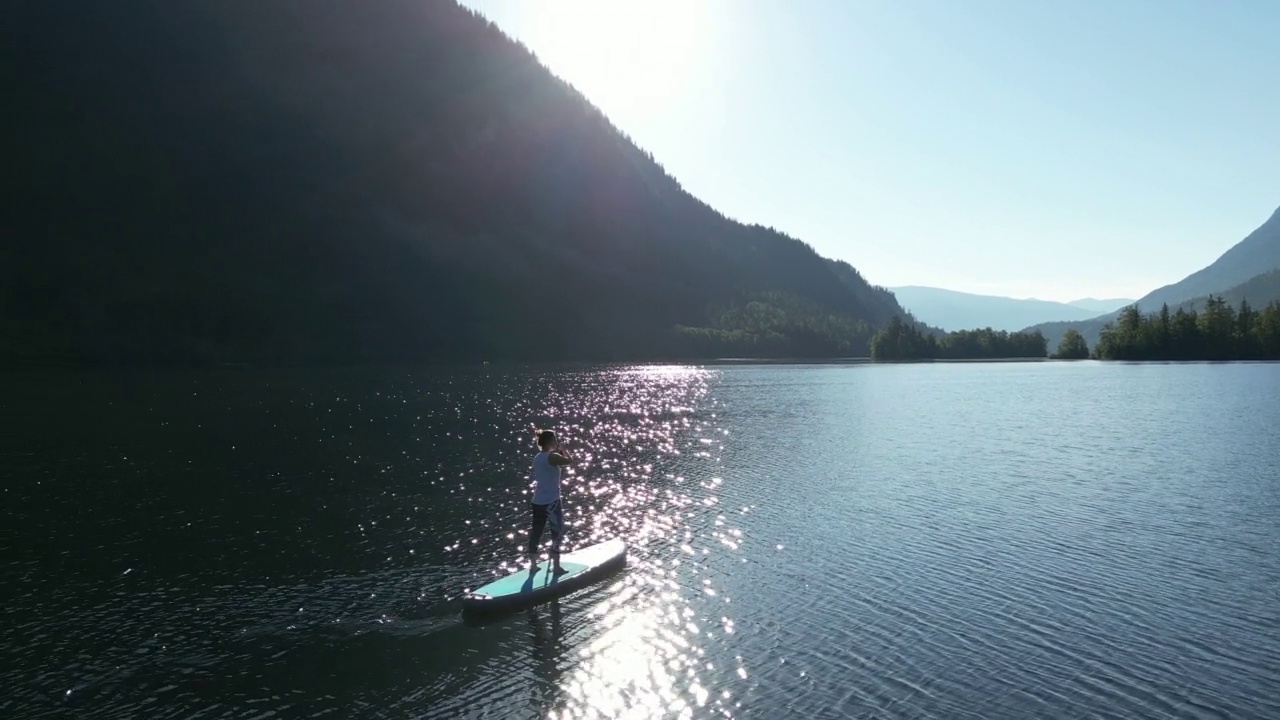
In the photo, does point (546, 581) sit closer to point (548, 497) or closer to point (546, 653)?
point (548, 497)

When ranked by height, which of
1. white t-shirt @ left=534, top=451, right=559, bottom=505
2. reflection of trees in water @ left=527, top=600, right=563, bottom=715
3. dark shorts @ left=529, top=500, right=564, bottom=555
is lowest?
reflection of trees in water @ left=527, top=600, right=563, bottom=715

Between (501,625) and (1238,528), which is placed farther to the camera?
(1238,528)

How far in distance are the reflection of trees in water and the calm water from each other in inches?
4.6

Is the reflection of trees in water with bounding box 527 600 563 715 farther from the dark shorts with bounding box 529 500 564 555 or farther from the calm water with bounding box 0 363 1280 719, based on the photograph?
the dark shorts with bounding box 529 500 564 555

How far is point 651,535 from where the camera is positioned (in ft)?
121

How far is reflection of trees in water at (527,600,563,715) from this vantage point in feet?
64.8

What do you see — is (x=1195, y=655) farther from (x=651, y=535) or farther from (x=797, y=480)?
(x=797, y=480)

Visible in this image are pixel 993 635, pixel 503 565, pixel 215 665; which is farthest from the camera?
pixel 503 565

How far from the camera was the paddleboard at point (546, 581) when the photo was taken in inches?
1019

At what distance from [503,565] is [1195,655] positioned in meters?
23.3

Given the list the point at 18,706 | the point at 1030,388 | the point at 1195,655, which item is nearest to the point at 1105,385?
the point at 1030,388

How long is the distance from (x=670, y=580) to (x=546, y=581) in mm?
4737

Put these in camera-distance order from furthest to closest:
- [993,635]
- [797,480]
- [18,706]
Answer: [797,480] < [993,635] < [18,706]

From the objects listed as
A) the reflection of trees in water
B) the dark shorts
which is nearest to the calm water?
the reflection of trees in water
